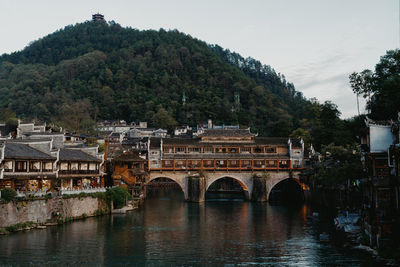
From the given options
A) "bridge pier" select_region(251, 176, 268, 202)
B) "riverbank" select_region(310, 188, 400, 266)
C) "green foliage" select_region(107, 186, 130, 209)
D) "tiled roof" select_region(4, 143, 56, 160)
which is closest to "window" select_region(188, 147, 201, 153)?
"bridge pier" select_region(251, 176, 268, 202)

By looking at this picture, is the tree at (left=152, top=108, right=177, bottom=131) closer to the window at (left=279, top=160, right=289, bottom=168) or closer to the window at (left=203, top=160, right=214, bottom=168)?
the window at (left=203, top=160, right=214, bottom=168)

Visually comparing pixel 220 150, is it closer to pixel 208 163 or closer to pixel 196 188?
pixel 208 163

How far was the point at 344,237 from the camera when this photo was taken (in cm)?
4178

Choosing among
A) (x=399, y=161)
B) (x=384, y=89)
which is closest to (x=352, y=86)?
(x=384, y=89)

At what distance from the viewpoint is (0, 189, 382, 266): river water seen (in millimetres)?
32625

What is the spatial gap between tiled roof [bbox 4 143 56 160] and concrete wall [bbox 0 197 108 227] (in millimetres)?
5166

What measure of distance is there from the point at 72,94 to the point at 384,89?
152m

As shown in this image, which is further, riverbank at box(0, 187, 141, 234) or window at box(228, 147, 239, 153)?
window at box(228, 147, 239, 153)

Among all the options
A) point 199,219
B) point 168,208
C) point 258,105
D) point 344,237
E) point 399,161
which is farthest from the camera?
point 258,105

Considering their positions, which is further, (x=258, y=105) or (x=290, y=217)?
(x=258, y=105)

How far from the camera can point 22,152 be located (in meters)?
47.4

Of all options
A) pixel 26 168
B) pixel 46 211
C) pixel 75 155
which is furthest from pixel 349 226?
pixel 75 155

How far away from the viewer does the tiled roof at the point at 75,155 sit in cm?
5548

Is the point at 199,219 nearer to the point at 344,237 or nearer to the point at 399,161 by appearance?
the point at 344,237
